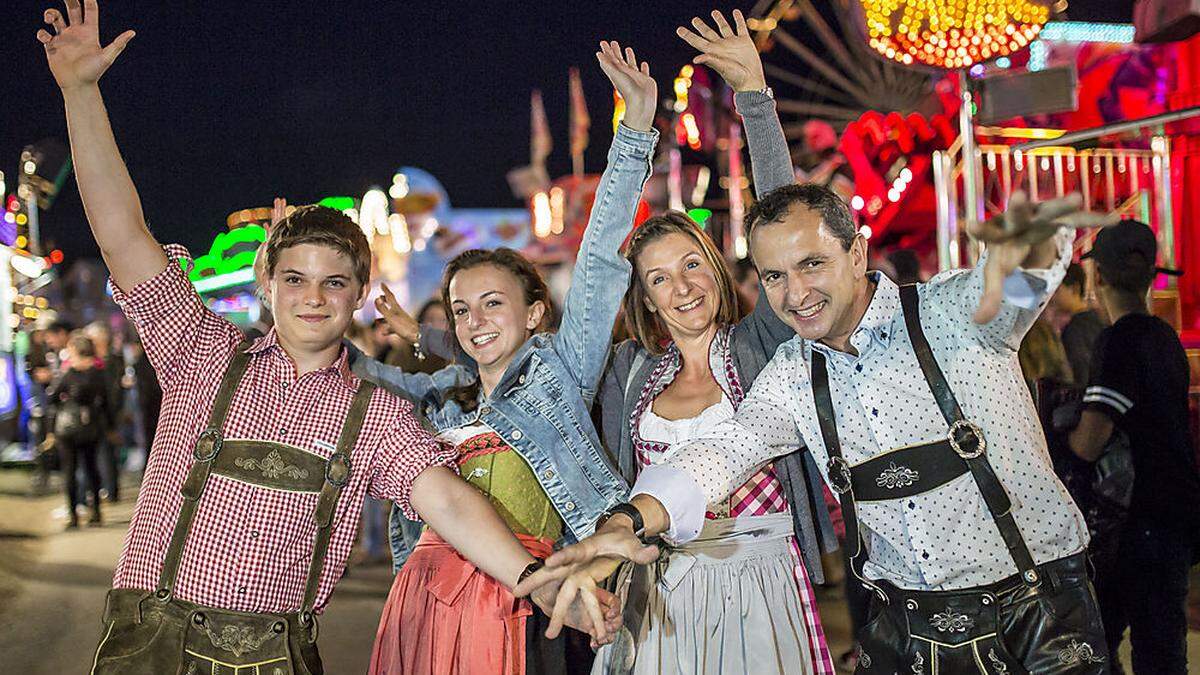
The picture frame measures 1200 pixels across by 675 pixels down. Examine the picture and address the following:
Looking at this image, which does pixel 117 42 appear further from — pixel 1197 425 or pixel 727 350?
pixel 1197 425

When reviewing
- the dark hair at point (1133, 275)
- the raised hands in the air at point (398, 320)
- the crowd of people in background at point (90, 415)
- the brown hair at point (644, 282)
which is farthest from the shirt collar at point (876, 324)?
the crowd of people in background at point (90, 415)

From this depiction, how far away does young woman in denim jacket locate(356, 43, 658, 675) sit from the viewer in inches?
115

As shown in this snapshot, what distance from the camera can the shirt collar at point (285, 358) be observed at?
255cm

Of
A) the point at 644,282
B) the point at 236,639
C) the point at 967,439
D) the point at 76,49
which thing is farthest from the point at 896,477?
the point at 76,49

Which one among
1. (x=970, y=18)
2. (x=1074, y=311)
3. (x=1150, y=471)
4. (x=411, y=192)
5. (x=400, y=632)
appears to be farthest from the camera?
(x=411, y=192)

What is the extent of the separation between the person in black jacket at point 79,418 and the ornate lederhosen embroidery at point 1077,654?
9.92m

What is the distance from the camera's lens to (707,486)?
245 centimetres

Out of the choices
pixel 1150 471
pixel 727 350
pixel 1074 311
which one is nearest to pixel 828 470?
pixel 727 350

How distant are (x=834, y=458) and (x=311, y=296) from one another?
130 cm

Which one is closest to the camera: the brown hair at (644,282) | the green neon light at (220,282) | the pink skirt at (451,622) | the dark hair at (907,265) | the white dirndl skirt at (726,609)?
the white dirndl skirt at (726,609)

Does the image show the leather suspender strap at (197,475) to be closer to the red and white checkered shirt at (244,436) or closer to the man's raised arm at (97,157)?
the red and white checkered shirt at (244,436)

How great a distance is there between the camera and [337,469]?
243 centimetres

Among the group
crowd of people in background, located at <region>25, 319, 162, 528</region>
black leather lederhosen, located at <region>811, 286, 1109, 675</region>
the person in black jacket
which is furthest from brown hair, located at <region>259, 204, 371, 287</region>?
the person in black jacket

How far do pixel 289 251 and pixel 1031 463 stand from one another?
1801 millimetres
